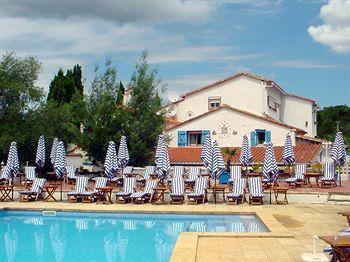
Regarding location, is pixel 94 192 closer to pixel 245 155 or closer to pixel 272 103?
pixel 245 155

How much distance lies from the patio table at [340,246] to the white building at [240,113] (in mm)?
23903

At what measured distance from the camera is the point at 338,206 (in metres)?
18.0

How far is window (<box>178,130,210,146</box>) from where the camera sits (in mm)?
36688

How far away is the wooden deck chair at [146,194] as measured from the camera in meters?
19.2

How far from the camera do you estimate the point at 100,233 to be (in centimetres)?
1468

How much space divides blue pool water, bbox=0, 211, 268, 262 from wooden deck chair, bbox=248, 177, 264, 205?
223 cm

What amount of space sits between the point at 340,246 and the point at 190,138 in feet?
97.9

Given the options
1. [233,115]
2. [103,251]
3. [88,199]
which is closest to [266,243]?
[103,251]

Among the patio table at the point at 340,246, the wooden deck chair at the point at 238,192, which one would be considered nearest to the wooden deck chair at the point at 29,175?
the wooden deck chair at the point at 238,192

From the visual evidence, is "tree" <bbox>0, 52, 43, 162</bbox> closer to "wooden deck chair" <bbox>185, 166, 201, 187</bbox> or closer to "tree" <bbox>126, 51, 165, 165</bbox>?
"tree" <bbox>126, 51, 165, 165</bbox>

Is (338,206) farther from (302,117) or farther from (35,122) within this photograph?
(302,117)

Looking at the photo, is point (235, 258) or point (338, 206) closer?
point (235, 258)

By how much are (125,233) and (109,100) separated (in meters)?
14.9

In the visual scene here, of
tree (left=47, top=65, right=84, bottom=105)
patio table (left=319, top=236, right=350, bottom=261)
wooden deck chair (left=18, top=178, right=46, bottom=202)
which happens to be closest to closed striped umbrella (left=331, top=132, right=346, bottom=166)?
wooden deck chair (left=18, top=178, right=46, bottom=202)
